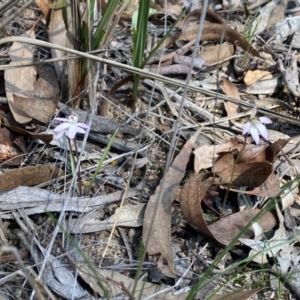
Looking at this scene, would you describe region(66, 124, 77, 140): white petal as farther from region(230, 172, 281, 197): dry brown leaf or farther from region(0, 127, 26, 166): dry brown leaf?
region(230, 172, 281, 197): dry brown leaf

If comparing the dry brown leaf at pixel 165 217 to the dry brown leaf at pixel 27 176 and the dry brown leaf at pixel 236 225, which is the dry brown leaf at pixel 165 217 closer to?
the dry brown leaf at pixel 236 225

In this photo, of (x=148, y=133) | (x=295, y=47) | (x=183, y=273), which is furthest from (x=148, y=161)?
(x=295, y=47)

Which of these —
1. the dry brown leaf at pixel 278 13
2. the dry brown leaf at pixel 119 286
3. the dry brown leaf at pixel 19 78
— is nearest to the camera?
the dry brown leaf at pixel 119 286

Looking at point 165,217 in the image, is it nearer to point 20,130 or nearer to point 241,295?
point 241,295

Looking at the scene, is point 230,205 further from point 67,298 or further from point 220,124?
point 67,298

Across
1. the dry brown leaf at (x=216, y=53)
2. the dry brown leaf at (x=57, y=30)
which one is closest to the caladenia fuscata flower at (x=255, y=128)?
the dry brown leaf at (x=216, y=53)
